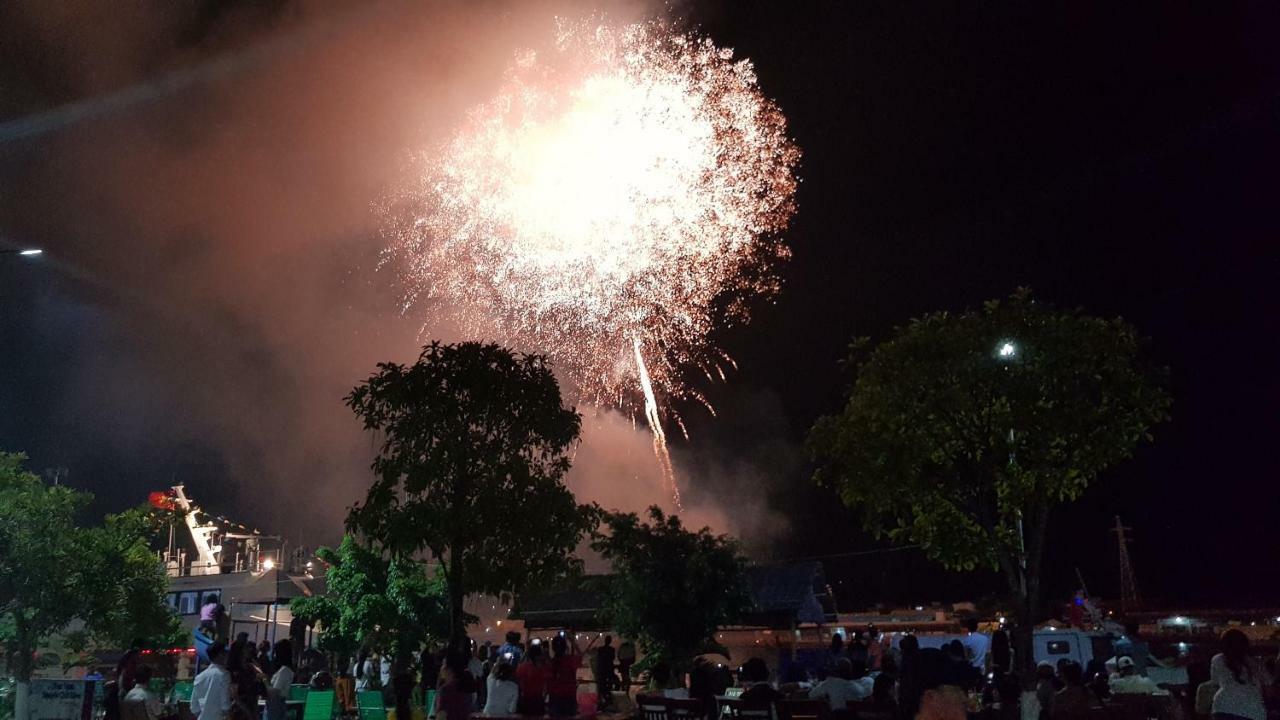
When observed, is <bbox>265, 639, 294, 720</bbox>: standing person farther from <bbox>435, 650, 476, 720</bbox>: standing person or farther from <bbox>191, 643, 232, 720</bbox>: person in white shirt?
<bbox>191, 643, 232, 720</bbox>: person in white shirt

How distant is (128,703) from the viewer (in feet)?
32.7

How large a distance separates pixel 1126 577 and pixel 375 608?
47.5m

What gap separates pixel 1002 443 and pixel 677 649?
8.49m

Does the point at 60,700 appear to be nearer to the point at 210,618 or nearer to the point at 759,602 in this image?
the point at 210,618

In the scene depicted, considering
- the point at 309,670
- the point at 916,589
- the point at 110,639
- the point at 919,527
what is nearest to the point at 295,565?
the point at 110,639

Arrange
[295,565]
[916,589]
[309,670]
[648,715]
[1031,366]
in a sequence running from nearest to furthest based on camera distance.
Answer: [648,715] → [1031,366] → [309,670] → [295,565] → [916,589]

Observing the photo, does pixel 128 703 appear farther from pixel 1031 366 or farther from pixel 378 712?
pixel 1031 366

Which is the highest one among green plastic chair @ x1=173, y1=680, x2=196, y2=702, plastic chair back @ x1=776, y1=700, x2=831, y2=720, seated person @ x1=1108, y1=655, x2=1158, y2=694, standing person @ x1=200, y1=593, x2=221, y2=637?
standing person @ x1=200, y1=593, x2=221, y2=637

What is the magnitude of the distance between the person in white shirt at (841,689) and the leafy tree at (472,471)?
7.14 meters

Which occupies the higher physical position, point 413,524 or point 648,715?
point 413,524

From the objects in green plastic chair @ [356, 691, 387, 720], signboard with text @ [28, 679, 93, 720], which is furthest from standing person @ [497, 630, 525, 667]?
signboard with text @ [28, 679, 93, 720]

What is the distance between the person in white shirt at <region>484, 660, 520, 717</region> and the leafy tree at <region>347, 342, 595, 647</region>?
5.41m

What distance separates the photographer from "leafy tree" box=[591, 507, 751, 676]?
65.9ft

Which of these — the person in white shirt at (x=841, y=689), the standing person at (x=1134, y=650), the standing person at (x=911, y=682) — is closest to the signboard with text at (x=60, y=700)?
the person in white shirt at (x=841, y=689)
